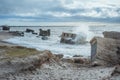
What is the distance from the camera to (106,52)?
61.4 ft

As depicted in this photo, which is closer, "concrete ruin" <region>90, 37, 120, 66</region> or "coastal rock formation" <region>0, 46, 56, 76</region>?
"coastal rock formation" <region>0, 46, 56, 76</region>

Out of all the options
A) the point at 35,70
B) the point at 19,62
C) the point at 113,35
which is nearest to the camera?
the point at 19,62

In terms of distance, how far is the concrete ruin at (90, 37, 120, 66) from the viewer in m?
18.2

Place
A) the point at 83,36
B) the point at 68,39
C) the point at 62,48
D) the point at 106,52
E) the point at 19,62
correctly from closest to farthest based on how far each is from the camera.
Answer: the point at 19,62
the point at 106,52
the point at 62,48
the point at 68,39
the point at 83,36

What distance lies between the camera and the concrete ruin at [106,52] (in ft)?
59.6

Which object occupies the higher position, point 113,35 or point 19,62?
point 113,35

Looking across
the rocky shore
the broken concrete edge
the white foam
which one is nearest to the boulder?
the rocky shore

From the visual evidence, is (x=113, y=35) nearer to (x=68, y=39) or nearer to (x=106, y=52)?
(x=106, y=52)

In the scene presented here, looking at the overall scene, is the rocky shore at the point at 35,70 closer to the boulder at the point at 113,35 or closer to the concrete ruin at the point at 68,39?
the boulder at the point at 113,35

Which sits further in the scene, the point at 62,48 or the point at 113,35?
the point at 62,48

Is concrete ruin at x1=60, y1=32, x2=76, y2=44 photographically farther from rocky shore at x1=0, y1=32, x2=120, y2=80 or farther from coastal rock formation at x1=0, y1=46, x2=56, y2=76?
coastal rock formation at x1=0, y1=46, x2=56, y2=76

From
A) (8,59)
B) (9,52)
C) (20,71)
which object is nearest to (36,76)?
(20,71)

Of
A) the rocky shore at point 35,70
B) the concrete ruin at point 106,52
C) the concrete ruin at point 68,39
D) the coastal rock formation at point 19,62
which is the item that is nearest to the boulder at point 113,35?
the concrete ruin at point 106,52

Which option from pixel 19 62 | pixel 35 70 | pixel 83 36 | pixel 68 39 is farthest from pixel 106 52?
pixel 83 36
